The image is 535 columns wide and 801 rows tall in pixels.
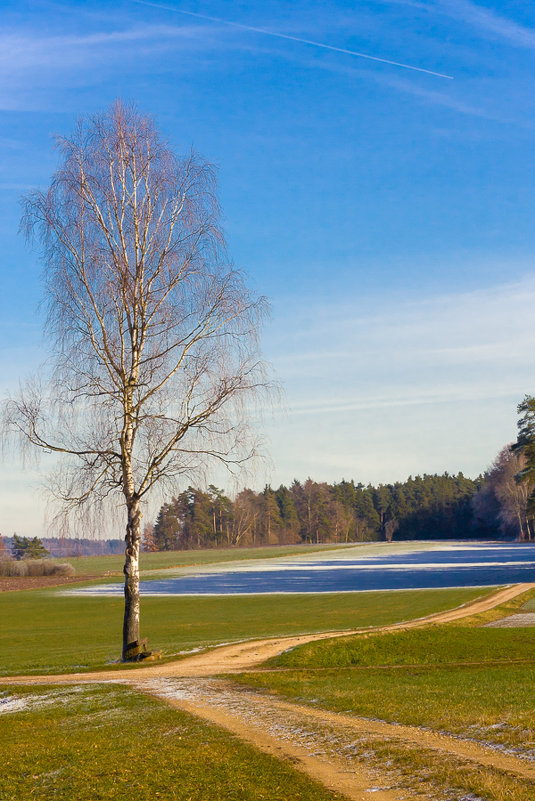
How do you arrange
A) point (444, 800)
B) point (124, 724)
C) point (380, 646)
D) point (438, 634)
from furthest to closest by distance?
point (438, 634) → point (380, 646) → point (124, 724) → point (444, 800)

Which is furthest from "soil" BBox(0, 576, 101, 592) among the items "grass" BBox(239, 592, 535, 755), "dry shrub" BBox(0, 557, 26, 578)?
"grass" BBox(239, 592, 535, 755)

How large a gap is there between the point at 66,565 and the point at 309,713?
95707mm

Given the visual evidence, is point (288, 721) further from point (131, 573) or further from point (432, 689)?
point (131, 573)

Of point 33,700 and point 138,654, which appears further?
point 138,654

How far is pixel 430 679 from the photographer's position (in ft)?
57.7

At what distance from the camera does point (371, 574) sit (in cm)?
8050

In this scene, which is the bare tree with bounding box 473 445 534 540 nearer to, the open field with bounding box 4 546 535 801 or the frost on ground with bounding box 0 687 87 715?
the open field with bounding box 4 546 535 801

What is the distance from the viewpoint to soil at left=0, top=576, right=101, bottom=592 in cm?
8275

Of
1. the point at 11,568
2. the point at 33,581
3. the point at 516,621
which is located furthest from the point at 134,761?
the point at 11,568

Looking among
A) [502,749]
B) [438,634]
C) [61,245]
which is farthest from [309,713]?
[61,245]

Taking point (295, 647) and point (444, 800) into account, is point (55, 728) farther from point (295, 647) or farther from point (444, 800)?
point (295, 647)

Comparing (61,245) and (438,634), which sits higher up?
(61,245)

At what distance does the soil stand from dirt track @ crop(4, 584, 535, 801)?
6408cm

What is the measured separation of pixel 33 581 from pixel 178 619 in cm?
5330
